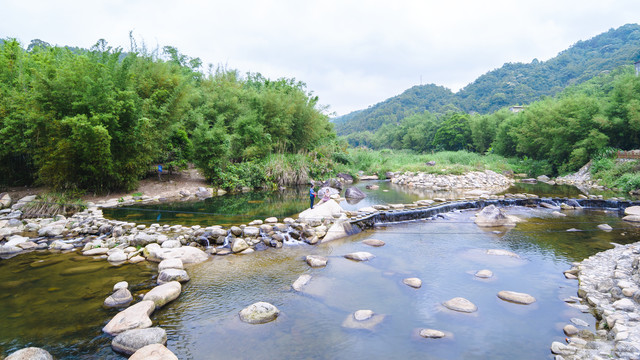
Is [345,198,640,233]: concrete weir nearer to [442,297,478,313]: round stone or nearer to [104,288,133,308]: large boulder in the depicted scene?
[442,297,478,313]: round stone

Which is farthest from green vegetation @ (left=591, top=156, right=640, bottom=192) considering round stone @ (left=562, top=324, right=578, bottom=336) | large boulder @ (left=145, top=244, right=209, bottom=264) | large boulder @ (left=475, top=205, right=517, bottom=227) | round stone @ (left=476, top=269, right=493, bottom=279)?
large boulder @ (left=145, top=244, right=209, bottom=264)

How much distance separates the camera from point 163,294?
4.27 metres

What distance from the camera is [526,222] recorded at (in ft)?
29.0

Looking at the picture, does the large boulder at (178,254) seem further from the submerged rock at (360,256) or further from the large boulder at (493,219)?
the large boulder at (493,219)

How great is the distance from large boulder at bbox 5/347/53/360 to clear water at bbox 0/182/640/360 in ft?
0.61

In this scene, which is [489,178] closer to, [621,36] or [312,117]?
[312,117]

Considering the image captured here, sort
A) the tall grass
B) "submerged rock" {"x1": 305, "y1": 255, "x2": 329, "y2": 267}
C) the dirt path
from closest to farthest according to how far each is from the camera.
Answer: "submerged rock" {"x1": 305, "y1": 255, "x2": 329, "y2": 267}, the dirt path, the tall grass

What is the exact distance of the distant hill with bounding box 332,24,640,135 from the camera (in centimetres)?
4809

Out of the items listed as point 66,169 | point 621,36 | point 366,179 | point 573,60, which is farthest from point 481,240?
point 621,36

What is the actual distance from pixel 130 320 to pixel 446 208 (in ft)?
29.1

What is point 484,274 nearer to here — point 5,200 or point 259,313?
point 259,313

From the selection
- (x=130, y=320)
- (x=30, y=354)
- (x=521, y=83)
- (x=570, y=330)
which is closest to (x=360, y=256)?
(x=570, y=330)

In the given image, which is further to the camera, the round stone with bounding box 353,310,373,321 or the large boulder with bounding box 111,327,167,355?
the round stone with bounding box 353,310,373,321

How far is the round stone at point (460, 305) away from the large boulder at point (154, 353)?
131 inches
